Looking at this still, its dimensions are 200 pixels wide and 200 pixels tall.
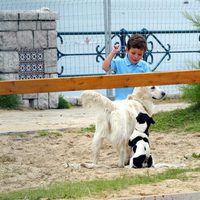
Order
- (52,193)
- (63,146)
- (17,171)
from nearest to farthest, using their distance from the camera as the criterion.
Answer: (52,193)
(17,171)
(63,146)

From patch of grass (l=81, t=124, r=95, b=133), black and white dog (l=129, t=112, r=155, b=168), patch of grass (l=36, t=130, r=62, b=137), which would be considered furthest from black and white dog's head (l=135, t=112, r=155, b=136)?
patch of grass (l=81, t=124, r=95, b=133)

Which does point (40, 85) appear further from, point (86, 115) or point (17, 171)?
point (86, 115)

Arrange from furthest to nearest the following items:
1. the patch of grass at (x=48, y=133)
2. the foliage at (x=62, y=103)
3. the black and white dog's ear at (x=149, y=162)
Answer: the foliage at (x=62, y=103) < the patch of grass at (x=48, y=133) < the black and white dog's ear at (x=149, y=162)

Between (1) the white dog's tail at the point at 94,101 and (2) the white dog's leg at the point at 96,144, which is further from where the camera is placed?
(2) the white dog's leg at the point at 96,144

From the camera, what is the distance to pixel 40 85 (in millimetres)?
6684

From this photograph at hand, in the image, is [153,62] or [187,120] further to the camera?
[153,62]

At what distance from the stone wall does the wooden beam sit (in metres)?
6.56

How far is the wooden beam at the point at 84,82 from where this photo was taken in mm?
6660

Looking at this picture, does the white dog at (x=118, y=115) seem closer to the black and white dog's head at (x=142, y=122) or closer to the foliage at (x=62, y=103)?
the black and white dog's head at (x=142, y=122)

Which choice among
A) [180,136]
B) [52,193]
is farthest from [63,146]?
[52,193]

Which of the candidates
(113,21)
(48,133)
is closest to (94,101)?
(48,133)

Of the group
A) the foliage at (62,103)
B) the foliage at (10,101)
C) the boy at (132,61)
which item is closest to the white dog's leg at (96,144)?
the boy at (132,61)

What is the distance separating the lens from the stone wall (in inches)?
517

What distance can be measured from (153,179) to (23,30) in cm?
693
